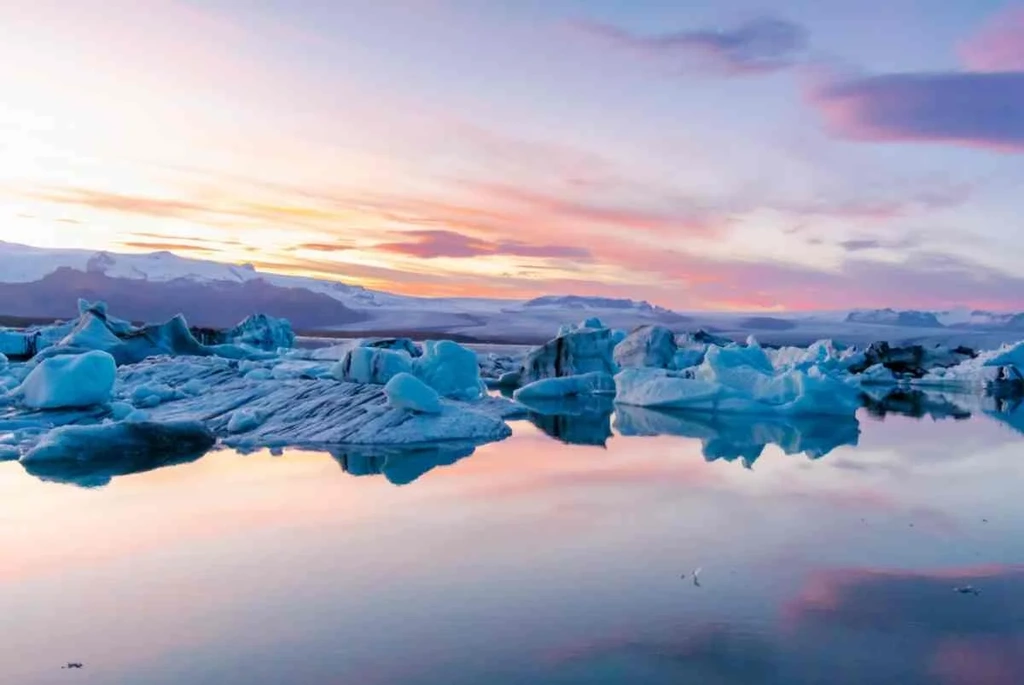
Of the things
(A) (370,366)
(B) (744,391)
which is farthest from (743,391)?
(A) (370,366)

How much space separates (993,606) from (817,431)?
10236mm

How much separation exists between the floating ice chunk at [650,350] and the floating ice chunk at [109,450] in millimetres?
17558

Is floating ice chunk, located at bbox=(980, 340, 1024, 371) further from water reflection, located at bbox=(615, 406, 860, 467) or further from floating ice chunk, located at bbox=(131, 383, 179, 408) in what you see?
floating ice chunk, located at bbox=(131, 383, 179, 408)

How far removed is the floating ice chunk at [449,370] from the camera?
17.0 metres

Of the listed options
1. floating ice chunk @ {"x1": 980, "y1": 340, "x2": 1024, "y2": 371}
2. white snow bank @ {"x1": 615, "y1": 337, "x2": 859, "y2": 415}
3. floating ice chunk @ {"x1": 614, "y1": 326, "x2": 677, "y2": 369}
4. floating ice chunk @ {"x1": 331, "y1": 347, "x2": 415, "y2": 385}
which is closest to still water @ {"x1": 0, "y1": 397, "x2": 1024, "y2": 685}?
floating ice chunk @ {"x1": 331, "y1": 347, "x2": 415, "y2": 385}

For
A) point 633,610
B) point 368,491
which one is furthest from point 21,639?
point 368,491

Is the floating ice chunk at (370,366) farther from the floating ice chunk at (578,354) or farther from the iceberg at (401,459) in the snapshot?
the floating ice chunk at (578,354)

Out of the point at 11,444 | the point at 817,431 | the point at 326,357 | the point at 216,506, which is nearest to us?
the point at 216,506

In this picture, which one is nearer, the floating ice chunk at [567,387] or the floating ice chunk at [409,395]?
the floating ice chunk at [409,395]

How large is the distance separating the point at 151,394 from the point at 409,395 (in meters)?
4.86

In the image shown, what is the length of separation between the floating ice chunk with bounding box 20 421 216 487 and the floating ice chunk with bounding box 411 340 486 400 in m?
6.35

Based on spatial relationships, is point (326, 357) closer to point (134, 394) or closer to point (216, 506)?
point (134, 394)

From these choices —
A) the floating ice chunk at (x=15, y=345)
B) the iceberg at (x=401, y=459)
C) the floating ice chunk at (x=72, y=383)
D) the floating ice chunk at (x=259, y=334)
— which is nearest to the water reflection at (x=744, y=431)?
the iceberg at (x=401, y=459)

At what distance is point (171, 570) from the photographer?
595 cm
